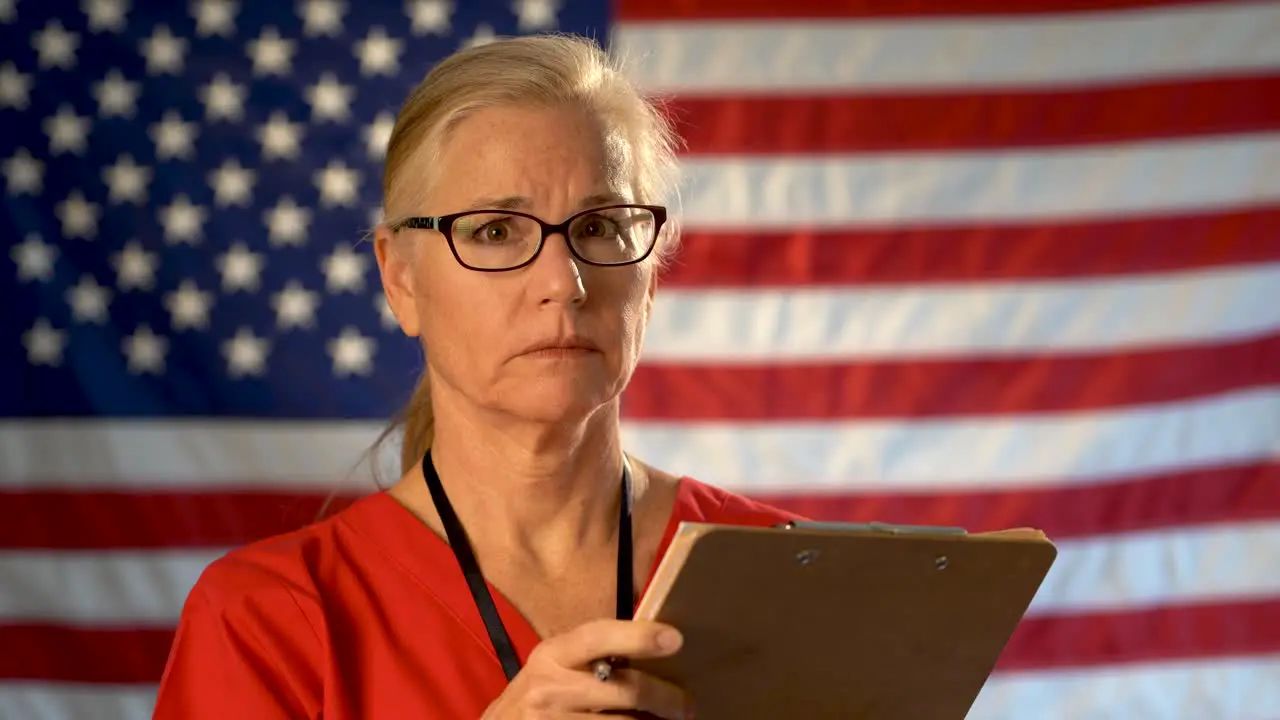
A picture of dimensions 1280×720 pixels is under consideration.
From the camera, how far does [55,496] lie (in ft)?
8.46

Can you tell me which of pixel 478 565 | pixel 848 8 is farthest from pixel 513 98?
pixel 848 8

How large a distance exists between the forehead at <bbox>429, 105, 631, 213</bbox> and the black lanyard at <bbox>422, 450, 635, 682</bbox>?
30 cm

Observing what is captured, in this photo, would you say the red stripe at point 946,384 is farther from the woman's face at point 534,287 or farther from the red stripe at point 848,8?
the woman's face at point 534,287

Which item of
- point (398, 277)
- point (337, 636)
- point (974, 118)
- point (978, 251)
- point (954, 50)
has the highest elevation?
point (954, 50)

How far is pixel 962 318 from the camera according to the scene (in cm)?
270

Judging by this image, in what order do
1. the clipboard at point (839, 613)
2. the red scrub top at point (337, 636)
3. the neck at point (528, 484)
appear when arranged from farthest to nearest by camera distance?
the neck at point (528, 484) < the red scrub top at point (337, 636) < the clipboard at point (839, 613)

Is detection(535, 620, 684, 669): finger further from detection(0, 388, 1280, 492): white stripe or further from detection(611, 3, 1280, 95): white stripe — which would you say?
detection(611, 3, 1280, 95): white stripe

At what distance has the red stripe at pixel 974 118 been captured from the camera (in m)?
2.70

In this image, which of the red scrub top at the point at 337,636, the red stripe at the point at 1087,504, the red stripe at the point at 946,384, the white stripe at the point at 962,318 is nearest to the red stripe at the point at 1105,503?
the red stripe at the point at 1087,504

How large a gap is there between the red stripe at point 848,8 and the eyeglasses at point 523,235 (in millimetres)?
1375

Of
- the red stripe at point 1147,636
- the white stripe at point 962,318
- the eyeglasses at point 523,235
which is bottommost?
the red stripe at point 1147,636

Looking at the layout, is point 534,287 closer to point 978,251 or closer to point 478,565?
point 478,565

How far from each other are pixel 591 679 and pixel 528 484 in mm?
406

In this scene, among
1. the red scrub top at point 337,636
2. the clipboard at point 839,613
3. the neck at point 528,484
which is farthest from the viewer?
the neck at point 528,484
